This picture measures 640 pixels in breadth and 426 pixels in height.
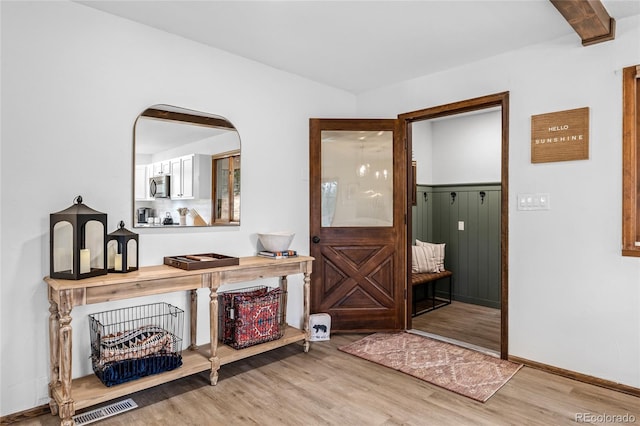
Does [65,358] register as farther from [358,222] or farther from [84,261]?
[358,222]

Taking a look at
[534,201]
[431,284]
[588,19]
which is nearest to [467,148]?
[431,284]

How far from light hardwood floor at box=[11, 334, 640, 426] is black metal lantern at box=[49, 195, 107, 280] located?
863 mm

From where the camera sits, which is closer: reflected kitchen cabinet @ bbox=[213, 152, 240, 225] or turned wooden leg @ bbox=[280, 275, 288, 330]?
reflected kitchen cabinet @ bbox=[213, 152, 240, 225]

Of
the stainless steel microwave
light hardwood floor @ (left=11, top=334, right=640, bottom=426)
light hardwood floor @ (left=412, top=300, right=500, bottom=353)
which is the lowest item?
light hardwood floor @ (left=11, top=334, right=640, bottom=426)

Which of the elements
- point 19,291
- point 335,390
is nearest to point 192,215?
point 19,291

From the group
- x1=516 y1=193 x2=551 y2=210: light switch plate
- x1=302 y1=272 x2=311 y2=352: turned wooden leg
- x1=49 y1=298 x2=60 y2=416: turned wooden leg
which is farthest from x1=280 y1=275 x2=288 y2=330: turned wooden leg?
x1=516 y1=193 x2=551 y2=210: light switch plate

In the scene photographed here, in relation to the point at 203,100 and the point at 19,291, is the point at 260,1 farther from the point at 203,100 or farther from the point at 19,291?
the point at 19,291

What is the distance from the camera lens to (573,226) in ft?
9.53

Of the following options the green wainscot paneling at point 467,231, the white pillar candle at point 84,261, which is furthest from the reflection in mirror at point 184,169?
the green wainscot paneling at point 467,231

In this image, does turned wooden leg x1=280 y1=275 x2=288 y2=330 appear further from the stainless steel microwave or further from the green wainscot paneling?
the green wainscot paneling

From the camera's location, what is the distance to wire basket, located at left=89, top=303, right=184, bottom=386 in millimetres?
2428

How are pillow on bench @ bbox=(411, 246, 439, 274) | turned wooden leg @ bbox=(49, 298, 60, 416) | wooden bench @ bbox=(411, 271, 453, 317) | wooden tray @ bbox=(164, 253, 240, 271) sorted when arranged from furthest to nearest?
pillow on bench @ bbox=(411, 246, 439, 274) < wooden bench @ bbox=(411, 271, 453, 317) < wooden tray @ bbox=(164, 253, 240, 271) < turned wooden leg @ bbox=(49, 298, 60, 416)

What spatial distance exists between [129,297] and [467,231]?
4.11 metres

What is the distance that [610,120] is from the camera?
2.74 metres
